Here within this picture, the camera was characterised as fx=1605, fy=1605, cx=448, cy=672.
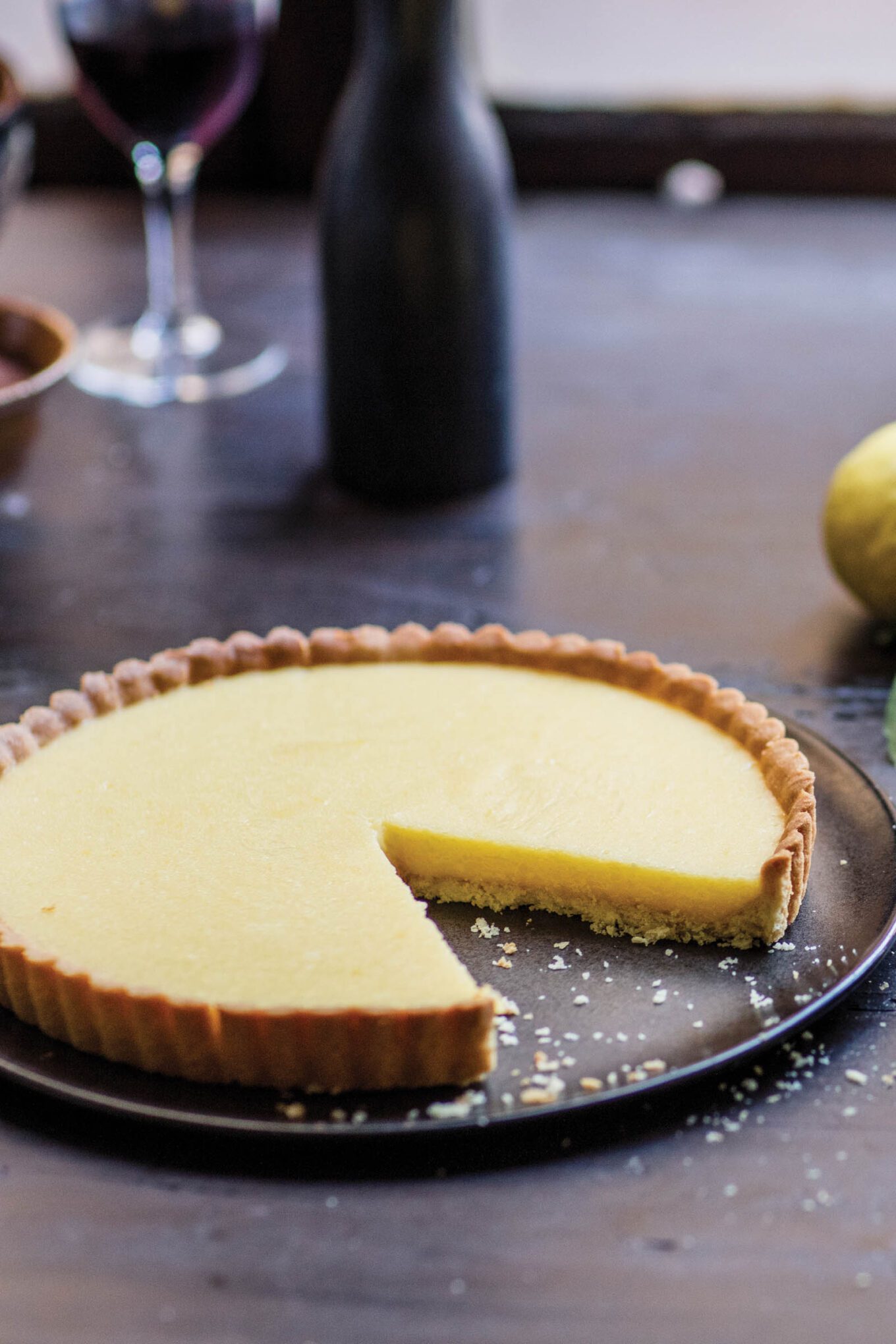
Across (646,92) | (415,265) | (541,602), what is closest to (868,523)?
(541,602)

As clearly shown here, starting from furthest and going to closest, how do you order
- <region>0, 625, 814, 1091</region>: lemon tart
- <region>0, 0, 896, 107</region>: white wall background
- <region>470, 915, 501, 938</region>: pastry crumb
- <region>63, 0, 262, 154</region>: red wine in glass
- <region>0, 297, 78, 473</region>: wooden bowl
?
<region>0, 0, 896, 107</region>: white wall background, <region>63, 0, 262, 154</region>: red wine in glass, <region>0, 297, 78, 473</region>: wooden bowl, <region>470, 915, 501, 938</region>: pastry crumb, <region>0, 625, 814, 1091</region>: lemon tart

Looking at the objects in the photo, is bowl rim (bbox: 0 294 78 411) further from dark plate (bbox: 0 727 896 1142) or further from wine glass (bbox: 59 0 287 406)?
dark plate (bbox: 0 727 896 1142)

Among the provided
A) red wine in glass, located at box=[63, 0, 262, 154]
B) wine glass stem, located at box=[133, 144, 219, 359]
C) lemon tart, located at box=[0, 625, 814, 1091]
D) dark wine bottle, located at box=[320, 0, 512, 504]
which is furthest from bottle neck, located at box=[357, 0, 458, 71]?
lemon tart, located at box=[0, 625, 814, 1091]

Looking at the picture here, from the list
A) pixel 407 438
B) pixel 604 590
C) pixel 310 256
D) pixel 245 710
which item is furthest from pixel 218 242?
pixel 245 710

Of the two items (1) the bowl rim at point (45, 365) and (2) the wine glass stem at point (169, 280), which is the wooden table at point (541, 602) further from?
(1) the bowl rim at point (45, 365)

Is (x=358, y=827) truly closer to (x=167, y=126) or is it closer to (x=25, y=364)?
(x=25, y=364)

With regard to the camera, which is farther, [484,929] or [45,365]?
[45,365]
